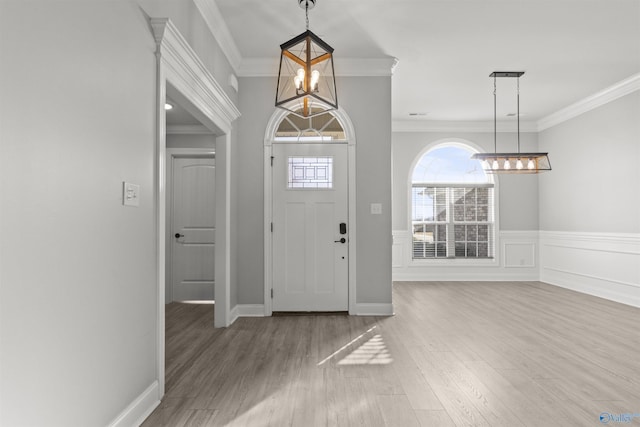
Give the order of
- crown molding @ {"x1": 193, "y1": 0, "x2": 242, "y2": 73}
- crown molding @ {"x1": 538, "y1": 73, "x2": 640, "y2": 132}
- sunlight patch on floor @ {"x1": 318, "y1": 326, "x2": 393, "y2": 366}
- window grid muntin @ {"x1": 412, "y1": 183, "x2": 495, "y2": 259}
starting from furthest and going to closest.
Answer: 1. window grid muntin @ {"x1": 412, "y1": 183, "x2": 495, "y2": 259}
2. crown molding @ {"x1": 538, "y1": 73, "x2": 640, "y2": 132}
3. crown molding @ {"x1": 193, "y1": 0, "x2": 242, "y2": 73}
4. sunlight patch on floor @ {"x1": 318, "y1": 326, "x2": 393, "y2": 366}

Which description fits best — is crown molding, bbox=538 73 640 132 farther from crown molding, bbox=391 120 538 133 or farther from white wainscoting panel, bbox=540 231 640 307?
white wainscoting panel, bbox=540 231 640 307

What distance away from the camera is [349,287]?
4344 mm

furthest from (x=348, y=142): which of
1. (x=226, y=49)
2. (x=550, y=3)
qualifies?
(x=550, y=3)

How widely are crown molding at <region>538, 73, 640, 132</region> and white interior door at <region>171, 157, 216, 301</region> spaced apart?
5.68m

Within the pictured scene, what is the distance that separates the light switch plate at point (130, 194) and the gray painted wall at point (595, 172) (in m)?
5.84

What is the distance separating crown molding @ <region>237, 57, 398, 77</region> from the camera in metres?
4.30

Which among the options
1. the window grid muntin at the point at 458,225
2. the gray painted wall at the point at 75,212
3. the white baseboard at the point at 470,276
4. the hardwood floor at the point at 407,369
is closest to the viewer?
the gray painted wall at the point at 75,212

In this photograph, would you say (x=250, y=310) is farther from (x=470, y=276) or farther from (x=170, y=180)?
(x=470, y=276)

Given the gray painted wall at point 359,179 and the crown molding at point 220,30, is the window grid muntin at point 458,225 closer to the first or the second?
the gray painted wall at point 359,179

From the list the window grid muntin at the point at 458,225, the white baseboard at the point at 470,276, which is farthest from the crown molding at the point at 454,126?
the white baseboard at the point at 470,276

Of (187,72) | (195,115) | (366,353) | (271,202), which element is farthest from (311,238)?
(187,72)

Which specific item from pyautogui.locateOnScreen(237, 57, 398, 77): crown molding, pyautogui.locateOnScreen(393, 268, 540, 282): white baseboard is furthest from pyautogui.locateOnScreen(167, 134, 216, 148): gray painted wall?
pyautogui.locateOnScreen(393, 268, 540, 282): white baseboard

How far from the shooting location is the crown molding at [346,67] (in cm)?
430

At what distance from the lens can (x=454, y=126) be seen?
6961 millimetres
